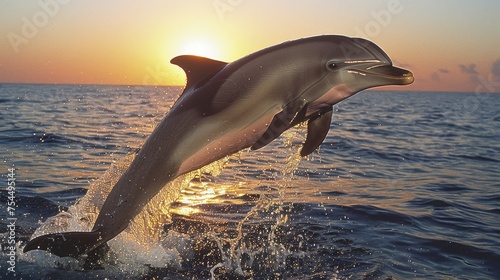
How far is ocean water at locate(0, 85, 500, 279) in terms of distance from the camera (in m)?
6.45

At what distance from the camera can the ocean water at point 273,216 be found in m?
6.45

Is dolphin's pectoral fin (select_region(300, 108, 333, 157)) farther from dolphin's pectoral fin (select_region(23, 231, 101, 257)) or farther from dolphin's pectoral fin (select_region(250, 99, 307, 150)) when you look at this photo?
dolphin's pectoral fin (select_region(23, 231, 101, 257))

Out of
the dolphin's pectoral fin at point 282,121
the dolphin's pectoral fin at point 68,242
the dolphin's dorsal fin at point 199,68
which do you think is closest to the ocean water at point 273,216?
the dolphin's pectoral fin at point 68,242

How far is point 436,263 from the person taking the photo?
730 centimetres

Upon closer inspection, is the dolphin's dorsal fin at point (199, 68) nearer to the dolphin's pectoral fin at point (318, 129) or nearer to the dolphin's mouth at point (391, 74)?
the dolphin's pectoral fin at point (318, 129)

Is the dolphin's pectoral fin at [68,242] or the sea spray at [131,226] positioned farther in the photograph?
the sea spray at [131,226]

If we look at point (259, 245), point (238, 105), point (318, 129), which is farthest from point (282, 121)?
point (259, 245)

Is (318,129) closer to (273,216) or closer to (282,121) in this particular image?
(282,121)

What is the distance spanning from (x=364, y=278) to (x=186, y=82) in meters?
3.14

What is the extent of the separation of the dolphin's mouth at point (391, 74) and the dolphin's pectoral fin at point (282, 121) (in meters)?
0.67

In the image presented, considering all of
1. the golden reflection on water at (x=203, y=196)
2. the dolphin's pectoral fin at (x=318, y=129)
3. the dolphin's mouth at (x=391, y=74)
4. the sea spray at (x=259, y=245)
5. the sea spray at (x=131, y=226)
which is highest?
the dolphin's mouth at (x=391, y=74)

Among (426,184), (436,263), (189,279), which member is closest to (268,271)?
(189,279)

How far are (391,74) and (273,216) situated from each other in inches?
179

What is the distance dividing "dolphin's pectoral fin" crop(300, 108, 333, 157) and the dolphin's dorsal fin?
40.4 inches
